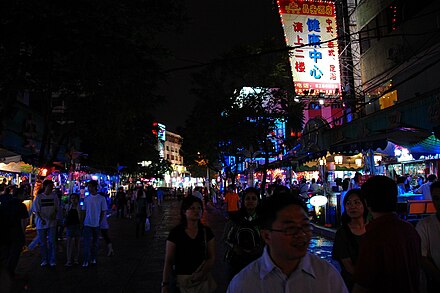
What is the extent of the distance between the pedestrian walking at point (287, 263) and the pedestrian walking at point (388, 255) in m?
0.87

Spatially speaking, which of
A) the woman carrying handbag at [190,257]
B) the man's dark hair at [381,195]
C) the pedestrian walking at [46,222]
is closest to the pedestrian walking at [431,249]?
the man's dark hair at [381,195]

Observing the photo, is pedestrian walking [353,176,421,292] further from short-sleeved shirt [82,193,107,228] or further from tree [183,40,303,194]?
tree [183,40,303,194]

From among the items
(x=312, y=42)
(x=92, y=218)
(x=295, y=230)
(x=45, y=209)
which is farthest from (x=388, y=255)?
(x=312, y=42)

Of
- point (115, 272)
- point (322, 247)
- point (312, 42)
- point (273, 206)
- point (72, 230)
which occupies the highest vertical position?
point (312, 42)

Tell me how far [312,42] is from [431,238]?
16.8m

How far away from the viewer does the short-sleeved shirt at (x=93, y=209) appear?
10.1 meters

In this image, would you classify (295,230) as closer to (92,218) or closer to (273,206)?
(273,206)

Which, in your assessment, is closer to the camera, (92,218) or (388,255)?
(388,255)

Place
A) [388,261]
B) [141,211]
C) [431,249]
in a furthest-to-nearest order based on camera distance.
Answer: [141,211] < [431,249] < [388,261]

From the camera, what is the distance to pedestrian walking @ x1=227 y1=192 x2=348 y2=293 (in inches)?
84.4

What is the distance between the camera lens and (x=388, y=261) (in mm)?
2916

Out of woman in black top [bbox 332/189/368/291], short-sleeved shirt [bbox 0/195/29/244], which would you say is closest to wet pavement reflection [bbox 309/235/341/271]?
woman in black top [bbox 332/189/368/291]

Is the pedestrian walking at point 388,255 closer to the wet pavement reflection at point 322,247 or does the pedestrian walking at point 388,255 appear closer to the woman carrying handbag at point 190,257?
the woman carrying handbag at point 190,257

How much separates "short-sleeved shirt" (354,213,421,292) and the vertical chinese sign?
56.6ft
